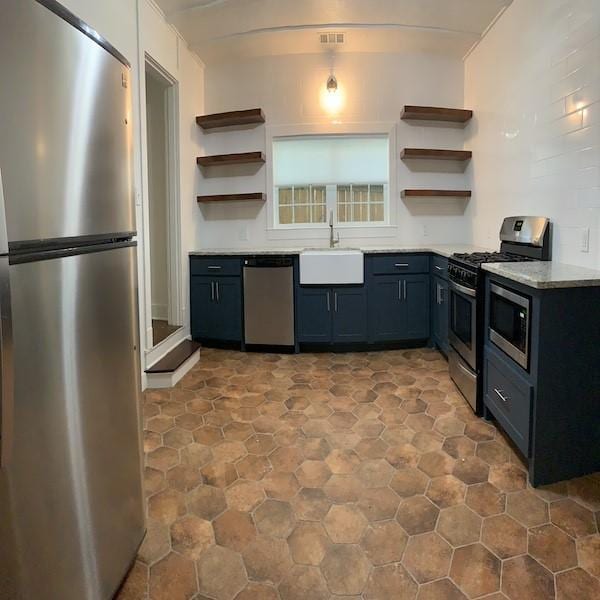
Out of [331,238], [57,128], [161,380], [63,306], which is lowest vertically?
[161,380]

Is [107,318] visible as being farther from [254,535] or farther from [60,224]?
[254,535]

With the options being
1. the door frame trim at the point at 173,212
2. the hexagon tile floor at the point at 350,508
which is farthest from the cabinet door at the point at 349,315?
the door frame trim at the point at 173,212

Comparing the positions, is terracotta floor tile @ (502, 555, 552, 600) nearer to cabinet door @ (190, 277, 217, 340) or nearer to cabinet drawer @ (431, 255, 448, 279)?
cabinet drawer @ (431, 255, 448, 279)

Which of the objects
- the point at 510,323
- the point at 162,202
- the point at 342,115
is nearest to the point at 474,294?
the point at 510,323

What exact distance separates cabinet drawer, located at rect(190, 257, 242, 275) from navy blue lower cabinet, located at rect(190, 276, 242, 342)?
0.19ft

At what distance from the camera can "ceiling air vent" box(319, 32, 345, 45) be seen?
3852mm

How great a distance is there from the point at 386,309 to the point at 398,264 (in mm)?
428

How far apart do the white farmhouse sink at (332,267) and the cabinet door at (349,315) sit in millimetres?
109

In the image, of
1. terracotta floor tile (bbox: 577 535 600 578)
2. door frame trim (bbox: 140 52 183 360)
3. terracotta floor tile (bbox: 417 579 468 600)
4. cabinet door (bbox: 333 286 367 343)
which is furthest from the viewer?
cabinet door (bbox: 333 286 367 343)

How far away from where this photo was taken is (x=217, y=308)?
4008mm

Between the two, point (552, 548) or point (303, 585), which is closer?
point (303, 585)

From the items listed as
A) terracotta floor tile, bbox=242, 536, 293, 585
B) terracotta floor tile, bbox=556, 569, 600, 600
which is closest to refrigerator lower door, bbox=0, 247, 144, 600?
terracotta floor tile, bbox=242, 536, 293, 585

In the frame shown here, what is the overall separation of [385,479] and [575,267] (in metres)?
1.59

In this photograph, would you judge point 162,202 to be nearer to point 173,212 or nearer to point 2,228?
point 173,212
